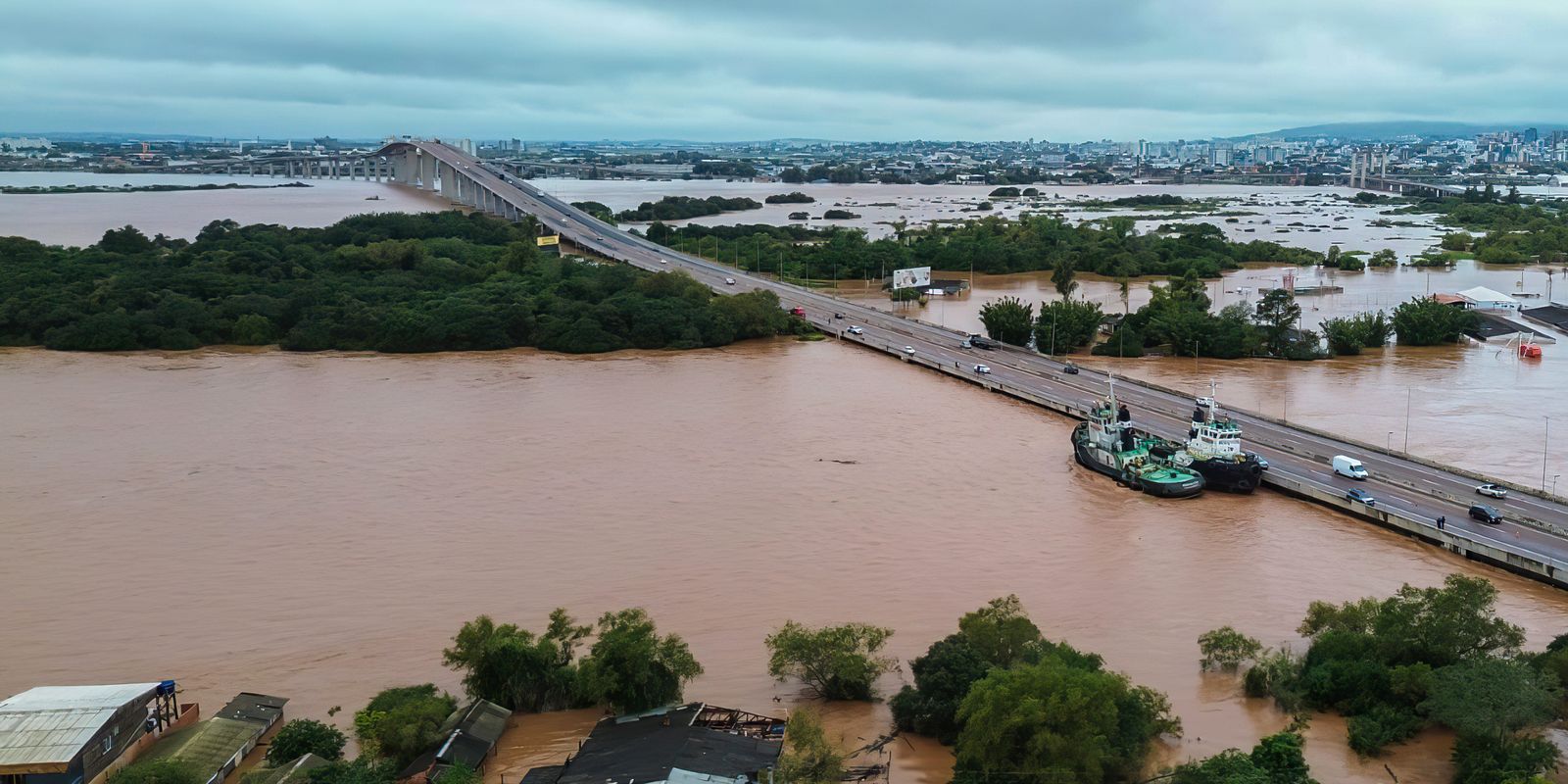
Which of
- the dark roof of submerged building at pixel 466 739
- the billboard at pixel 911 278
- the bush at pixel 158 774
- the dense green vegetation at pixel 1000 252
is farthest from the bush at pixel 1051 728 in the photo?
the dense green vegetation at pixel 1000 252

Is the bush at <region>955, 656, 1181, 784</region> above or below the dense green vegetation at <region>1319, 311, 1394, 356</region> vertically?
below

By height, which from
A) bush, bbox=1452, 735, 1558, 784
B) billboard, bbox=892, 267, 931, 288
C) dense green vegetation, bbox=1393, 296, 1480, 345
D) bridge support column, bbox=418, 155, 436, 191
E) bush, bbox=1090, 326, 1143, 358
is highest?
bridge support column, bbox=418, 155, 436, 191

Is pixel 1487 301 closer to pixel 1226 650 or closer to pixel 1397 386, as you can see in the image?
pixel 1397 386

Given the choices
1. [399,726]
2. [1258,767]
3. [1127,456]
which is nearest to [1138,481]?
[1127,456]

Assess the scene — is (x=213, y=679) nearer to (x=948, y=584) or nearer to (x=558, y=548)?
(x=558, y=548)

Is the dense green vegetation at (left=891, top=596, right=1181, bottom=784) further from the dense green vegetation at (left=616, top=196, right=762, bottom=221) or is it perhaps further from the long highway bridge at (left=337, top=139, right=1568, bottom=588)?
the dense green vegetation at (left=616, top=196, right=762, bottom=221)

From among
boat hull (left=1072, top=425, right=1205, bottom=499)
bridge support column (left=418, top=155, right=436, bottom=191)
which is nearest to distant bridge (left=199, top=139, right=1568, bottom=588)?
boat hull (left=1072, top=425, right=1205, bottom=499)

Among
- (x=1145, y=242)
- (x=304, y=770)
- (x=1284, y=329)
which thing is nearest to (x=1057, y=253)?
(x=1145, y=242)
